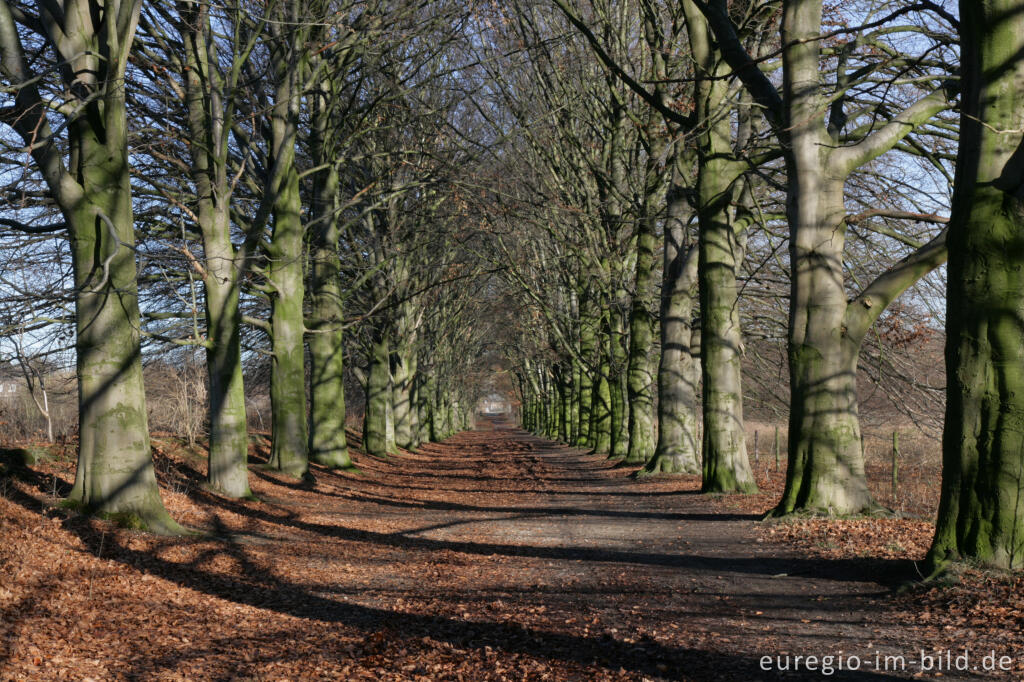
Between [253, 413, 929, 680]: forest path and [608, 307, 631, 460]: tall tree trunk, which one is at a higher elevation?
[608, 307, 631, 460]: tall tree trunk

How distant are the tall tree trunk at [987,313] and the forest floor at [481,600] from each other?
467 millimetres

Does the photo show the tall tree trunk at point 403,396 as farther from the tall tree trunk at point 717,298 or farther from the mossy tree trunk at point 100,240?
the mossy tree trunk at point 100,240

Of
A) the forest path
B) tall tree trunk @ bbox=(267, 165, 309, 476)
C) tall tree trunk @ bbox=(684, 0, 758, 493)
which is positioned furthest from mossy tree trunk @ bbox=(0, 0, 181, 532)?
tall tree trunk @ bbox=(684, 0, 758, 493)

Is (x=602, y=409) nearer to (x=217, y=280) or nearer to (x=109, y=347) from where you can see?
(x=217, y=280)

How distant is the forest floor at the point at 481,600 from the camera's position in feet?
16.3

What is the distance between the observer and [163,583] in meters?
6.94

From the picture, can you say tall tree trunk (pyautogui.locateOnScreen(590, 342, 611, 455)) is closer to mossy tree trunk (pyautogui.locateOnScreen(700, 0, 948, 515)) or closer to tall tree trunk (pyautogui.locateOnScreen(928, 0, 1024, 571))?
mossy tree trunk (pyautogui.locateOnScreen(700, 0, 948, 515))

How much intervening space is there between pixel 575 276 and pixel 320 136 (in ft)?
42.2

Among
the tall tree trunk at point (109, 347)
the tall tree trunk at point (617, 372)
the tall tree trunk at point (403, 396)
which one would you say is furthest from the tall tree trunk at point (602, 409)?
the tall tree trunk at point (109, 347)

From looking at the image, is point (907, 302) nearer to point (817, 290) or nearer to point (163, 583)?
point (817, 290)

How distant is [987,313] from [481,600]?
476cm

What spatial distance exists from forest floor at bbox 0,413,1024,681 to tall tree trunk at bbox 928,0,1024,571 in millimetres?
467

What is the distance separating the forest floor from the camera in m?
4.95

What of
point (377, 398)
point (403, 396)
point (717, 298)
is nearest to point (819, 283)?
point (717, 298)
